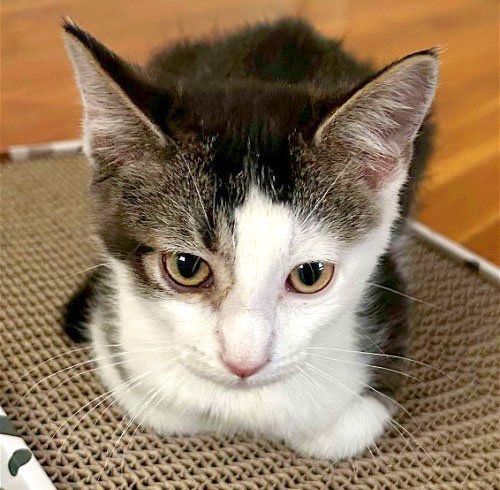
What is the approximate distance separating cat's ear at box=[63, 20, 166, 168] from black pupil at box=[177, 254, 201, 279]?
137mm

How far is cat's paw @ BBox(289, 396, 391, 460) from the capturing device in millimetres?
1092

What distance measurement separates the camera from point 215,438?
45.1 inches

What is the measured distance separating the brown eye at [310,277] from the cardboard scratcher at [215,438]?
0.36 m

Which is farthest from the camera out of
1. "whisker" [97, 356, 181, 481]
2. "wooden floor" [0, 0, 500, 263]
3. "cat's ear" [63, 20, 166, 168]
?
"wooden floor" [0, 0, 500, 263]

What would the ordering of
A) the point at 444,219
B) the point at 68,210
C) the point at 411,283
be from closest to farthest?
the point at 411,283, the point at 68,210, the point at 444,219

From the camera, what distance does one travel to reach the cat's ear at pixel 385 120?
823mm

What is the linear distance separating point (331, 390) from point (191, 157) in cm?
41

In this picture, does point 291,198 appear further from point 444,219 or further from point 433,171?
point 433,171

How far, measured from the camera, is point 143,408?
109 cm

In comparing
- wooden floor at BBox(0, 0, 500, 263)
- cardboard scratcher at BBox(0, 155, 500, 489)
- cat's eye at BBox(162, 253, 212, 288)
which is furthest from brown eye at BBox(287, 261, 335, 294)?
wooden floor at BBox(0, 0, 500, 263)

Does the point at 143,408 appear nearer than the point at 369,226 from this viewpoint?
No

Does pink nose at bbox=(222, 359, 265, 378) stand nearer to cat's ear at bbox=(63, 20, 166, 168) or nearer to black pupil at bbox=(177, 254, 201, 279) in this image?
black pupil at bbox=(177, 254, 201, 279)

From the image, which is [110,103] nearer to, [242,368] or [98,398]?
[242,368]

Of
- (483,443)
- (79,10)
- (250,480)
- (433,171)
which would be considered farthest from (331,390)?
(79,10)
